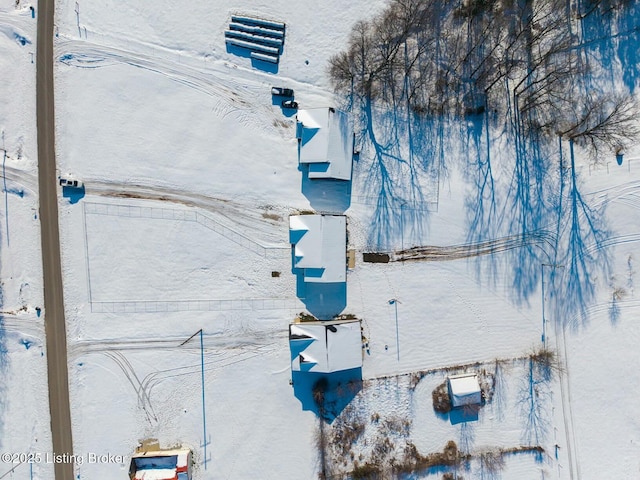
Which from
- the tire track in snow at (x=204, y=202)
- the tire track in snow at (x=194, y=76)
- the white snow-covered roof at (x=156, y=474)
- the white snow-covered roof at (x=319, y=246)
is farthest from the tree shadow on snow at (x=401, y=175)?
the white snow-covered roof at (x=156, y=474)

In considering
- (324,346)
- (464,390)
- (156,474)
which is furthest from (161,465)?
(464,390)

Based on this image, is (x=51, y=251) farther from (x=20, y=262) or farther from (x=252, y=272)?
(x=252, y=272)

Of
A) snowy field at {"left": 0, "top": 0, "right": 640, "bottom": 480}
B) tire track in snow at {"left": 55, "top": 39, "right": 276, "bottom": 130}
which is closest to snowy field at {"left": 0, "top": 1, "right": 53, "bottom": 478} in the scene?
snowy field at {"left": 0, "top": 0, "right": 640, "bottom": 480}

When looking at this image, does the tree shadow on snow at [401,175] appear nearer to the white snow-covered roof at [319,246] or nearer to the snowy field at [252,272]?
the snowy field at [252,272]

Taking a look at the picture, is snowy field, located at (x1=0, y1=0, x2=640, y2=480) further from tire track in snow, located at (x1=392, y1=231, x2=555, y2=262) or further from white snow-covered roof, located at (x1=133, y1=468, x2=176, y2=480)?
white snow-covered roof, located at (x1=133, y1=468, x2=176, y2=480)

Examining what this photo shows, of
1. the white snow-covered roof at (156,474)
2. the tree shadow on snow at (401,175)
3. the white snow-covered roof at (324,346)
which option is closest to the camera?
the white snow-covered roof at (324,346)

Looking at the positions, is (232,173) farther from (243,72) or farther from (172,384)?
(172,384)
